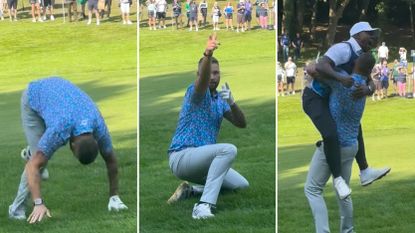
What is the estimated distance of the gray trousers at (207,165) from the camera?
5234 mm

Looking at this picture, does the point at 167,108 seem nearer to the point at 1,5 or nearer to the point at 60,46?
the point at 60,46

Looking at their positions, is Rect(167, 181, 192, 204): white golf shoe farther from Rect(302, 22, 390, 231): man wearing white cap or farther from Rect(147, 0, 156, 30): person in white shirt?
Rect(147, 0, 156, 30): person in white shirt

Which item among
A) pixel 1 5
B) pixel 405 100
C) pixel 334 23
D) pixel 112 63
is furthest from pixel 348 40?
pixel 1 5

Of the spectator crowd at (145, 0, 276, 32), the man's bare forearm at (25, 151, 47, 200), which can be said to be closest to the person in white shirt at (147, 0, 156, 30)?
the spectator crowd at (145, 0, 276, 32)

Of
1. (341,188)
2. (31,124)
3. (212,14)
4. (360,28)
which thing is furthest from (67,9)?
(341,188)

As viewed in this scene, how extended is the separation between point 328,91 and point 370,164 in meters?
0.82

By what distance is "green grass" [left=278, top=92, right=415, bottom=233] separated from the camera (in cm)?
556

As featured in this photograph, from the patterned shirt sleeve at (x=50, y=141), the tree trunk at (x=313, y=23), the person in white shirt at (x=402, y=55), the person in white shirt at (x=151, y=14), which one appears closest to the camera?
the patterned shirt sleeve at (x=50, y=141)

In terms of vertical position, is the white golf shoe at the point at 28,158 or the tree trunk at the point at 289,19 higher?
the tree trunk at the point at 289,19

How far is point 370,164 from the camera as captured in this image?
5656 millimetres

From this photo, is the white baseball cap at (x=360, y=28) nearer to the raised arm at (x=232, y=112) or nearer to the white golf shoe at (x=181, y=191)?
the raised arm at (x=232, y=112)

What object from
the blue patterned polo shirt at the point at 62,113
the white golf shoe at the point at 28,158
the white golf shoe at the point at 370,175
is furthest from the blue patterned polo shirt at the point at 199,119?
the white golf shoe at the point at 370,175

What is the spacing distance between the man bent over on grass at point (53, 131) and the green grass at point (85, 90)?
12 cm

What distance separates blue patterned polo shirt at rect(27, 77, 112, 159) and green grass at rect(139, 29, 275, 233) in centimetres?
39
